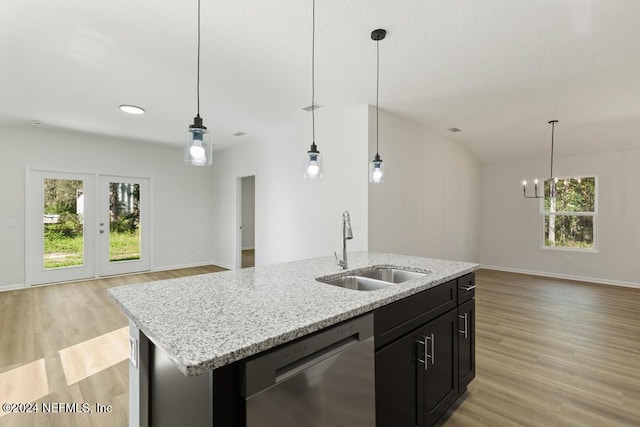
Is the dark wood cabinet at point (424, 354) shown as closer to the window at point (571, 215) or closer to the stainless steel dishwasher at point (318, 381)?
the stainless steel dishwasher at point (318, 381)

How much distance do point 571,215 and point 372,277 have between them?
5.69 m

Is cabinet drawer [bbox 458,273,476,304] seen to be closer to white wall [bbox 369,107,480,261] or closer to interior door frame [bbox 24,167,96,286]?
white wall [bbox 369,107,480,261]

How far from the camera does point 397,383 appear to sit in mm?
1563

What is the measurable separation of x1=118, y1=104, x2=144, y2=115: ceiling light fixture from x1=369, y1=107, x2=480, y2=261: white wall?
2.96m

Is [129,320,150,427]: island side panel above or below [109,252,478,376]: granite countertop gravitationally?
below

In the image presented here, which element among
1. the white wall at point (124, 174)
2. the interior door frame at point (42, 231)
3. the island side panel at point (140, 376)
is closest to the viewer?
the island side panel at point (140, 376)

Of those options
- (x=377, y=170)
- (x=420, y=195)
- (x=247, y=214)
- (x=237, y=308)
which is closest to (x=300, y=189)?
(x=420, y=195)

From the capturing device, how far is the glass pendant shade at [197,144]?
167 cm

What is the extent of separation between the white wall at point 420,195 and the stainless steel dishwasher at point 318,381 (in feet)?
8.48

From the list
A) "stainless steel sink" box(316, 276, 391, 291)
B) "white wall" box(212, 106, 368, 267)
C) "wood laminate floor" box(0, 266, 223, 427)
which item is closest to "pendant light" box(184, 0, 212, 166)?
"stainless steel sink" box(316, 276, 391, 291)

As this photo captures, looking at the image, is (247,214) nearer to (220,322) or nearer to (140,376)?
(140,376)

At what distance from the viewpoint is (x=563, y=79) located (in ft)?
10.2

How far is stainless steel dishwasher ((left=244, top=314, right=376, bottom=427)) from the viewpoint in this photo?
0.98m

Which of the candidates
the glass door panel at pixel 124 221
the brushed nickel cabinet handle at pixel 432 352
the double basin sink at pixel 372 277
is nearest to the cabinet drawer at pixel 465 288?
the double basin sink at pixel 372 277
